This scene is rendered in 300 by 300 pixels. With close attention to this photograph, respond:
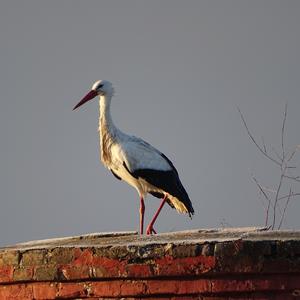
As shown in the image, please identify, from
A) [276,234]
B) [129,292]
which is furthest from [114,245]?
[276,234]

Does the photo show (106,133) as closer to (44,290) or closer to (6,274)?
(6,274)

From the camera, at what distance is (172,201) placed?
46.7 feet

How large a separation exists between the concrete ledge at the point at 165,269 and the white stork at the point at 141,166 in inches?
298

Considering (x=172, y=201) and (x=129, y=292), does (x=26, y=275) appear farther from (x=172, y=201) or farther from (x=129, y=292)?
(x=172, y=201)

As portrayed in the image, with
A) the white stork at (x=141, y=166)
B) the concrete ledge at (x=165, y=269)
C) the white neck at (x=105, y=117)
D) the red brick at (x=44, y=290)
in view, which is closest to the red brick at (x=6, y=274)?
the concrete ledge at (x=165, y=269)

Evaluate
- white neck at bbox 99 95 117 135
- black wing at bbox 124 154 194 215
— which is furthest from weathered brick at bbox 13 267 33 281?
white neck at bbox 99 95 117 135

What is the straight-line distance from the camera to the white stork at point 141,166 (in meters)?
13.7

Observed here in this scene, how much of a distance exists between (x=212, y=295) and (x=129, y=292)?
47cm

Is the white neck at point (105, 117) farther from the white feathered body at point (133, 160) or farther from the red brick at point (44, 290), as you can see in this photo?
the red brick at point (44, 290)

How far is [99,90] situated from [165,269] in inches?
370

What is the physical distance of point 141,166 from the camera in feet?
45.2

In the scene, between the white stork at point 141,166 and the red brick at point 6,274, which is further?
the white stork at point 141,166

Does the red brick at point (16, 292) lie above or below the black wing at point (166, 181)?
below

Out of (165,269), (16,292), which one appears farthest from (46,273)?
(165,269)
